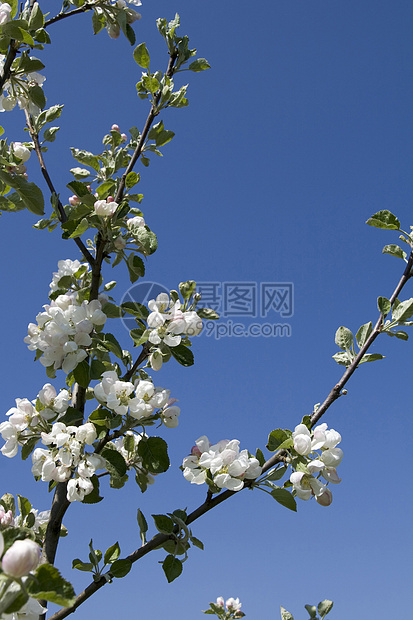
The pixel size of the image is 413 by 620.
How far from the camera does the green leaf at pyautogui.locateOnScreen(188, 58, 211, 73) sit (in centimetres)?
233

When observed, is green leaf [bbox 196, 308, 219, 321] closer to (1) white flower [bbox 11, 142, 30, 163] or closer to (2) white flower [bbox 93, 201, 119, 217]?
(2) white flower [bbox 93, 201, 119, 217]

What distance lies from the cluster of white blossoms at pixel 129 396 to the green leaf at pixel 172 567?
506mm

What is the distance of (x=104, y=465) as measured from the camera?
1.80 meters

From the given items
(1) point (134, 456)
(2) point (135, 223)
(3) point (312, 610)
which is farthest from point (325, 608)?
(2) point (135, 223)

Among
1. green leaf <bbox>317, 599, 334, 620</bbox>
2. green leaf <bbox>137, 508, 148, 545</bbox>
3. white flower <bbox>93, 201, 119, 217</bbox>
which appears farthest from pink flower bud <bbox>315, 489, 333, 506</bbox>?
white flower <bbox>93, 201, 119, 217</bbox>

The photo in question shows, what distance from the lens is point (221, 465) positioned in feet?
5.65

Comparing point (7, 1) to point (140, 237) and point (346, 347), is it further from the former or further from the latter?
point (346, 347)

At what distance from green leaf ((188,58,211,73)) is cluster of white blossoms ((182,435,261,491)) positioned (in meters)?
1.60

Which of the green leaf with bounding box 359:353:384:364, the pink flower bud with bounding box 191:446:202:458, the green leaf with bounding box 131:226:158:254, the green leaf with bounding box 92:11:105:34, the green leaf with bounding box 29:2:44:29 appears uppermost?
the green leaf with bounding box 92:11:105:34

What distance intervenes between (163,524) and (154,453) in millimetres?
239

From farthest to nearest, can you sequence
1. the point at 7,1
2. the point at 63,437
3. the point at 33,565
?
the point at 7,1
the point at 63,437
the point at 33,565

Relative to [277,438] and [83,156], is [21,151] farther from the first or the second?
[277,438]

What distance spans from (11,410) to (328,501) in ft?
3.79

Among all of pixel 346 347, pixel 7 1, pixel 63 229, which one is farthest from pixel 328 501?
pixel 7 1
